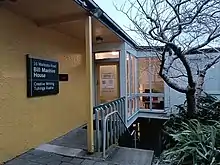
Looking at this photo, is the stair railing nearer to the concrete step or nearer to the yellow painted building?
the yellow painted building

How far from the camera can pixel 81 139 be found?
5.55m

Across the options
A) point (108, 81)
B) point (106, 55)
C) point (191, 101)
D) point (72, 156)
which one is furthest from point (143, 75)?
point (72, 156)

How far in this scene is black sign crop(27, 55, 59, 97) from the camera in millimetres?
4844

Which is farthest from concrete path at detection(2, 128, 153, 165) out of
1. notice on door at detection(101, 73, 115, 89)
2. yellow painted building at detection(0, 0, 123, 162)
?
notice on door at detection(101, 73, 115, 89)

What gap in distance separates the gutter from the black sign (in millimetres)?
1601

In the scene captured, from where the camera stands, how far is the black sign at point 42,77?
15.9ft

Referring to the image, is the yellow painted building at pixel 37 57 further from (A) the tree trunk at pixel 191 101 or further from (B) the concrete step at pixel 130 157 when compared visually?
(A) the tree trunk at pixel 191 101

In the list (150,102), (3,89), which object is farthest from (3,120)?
(150,102)

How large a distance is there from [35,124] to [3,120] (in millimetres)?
1008

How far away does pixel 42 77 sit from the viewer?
5.26 meters

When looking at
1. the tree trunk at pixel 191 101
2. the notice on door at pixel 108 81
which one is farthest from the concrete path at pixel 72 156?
the notice on door at pixel 108 81

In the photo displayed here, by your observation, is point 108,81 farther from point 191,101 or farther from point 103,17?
point 103,17

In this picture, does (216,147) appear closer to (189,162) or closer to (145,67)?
(189,162)

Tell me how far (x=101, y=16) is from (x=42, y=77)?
1932 millimetres
